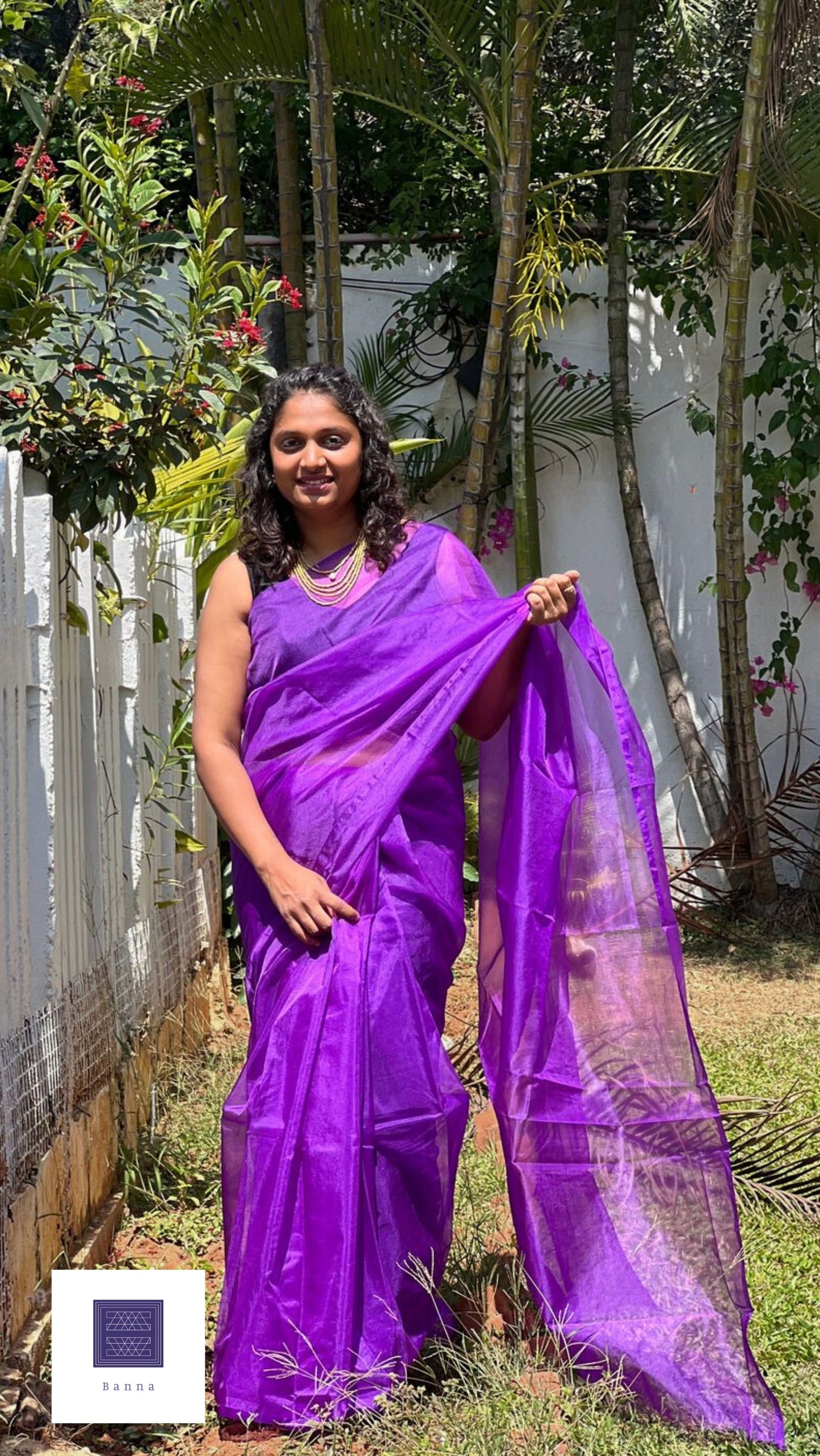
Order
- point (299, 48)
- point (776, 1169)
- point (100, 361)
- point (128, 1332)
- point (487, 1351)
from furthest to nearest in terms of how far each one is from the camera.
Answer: point (299, 48), point (776, 1169), point (100, 361), point (487, 1351), point (128, 1332)

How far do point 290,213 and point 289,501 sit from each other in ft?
12.9

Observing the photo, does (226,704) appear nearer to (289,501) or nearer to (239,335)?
(289,501)

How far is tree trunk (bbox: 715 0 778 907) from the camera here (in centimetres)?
553

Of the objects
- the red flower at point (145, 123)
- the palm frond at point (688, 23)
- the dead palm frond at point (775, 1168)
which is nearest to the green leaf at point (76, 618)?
the dead palm frond at point (775, 1168)

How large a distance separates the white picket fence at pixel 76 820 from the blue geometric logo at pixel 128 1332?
0.73 feet

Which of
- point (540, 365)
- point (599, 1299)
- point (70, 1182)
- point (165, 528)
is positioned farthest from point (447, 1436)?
point (540, 365)

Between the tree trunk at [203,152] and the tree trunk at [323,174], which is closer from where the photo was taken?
the tree trunk at [323,174]

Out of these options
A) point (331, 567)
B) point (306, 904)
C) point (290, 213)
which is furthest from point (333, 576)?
point (290, 213)

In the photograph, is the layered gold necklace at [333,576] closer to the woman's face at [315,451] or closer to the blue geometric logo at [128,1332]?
the woman's face at [315,451]

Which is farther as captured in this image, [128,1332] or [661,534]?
[661,534]

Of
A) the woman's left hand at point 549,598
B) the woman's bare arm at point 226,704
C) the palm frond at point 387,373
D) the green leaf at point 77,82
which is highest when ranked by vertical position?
the palm frond at point 387,373

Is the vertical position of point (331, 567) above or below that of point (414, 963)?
above

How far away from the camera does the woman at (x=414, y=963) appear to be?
2.54 meters

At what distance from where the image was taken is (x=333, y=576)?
2828 millimetres
